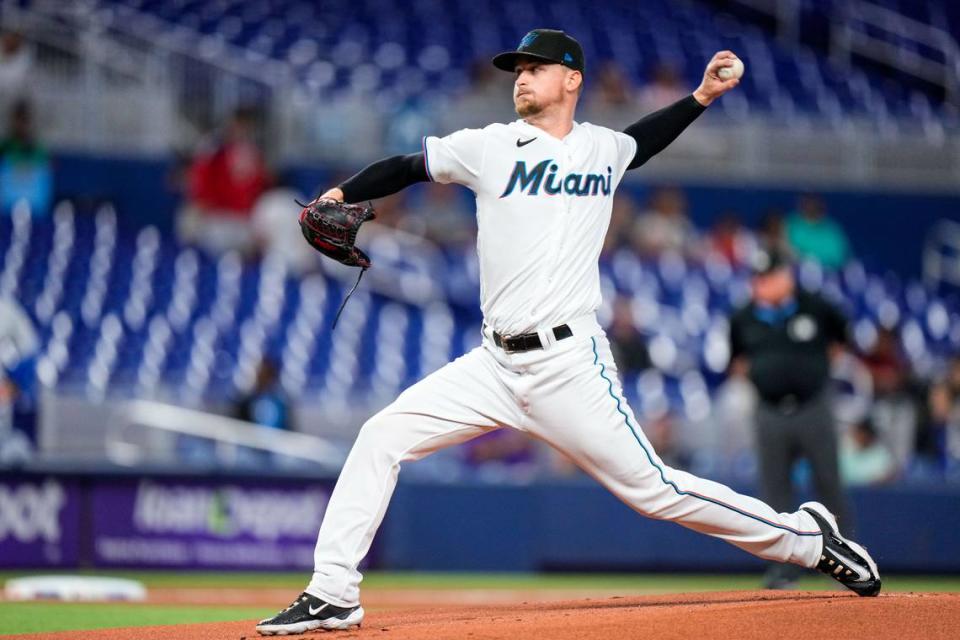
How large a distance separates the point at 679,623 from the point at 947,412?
7.65 metres

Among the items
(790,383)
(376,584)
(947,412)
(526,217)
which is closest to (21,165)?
(376,584)

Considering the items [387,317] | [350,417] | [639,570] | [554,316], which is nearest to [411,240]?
[387,317]

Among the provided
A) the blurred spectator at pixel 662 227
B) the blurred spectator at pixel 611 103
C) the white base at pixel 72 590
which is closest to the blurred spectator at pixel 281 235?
the blurred spectator at pixel 662 227

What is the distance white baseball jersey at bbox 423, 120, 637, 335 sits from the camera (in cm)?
534

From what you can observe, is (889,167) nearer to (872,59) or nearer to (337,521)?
(872,59)

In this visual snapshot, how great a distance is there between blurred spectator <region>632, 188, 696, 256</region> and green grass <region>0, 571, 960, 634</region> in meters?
4.80

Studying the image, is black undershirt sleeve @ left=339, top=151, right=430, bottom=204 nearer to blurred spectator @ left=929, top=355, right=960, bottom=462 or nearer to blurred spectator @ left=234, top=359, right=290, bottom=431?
blurred spectator @ left=234, top=359, right=290, bottom=431

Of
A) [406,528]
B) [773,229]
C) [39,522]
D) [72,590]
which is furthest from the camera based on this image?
[773,229]

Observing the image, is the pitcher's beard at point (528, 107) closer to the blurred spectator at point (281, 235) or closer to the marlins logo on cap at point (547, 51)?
the marlins logo on cap at point (547, 51)

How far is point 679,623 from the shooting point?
5152 mm

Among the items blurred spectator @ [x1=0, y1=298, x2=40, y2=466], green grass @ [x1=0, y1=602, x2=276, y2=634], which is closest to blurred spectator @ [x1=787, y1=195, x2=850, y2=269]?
blurred spectator @ [x1=0, y1=298, x2=40, y2=466]

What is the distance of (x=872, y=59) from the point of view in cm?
1919

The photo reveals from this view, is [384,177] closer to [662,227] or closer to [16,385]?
[16,385]

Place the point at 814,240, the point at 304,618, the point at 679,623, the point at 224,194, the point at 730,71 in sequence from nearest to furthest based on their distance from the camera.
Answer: the point at 679,623, the point at 304,618, the point at 730,71, the point at 224,194, the point at 814,240
